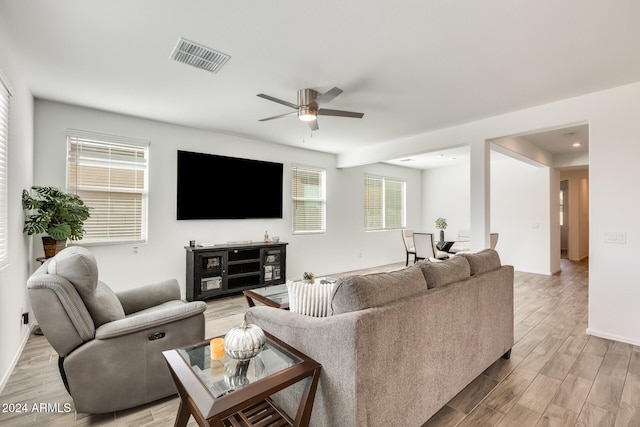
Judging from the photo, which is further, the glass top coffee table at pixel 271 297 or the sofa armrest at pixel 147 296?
the glass top coffee table at pixel 271 297

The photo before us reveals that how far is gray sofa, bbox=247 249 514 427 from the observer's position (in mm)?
1369

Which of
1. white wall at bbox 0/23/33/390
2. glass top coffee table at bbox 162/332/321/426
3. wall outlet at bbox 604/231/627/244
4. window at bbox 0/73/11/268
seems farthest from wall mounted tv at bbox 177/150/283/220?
wall outlet at bbox 604/231/627/244

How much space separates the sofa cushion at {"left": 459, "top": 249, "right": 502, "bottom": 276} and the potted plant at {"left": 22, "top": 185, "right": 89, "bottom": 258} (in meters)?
3.81

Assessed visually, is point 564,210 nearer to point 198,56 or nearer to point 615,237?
point 615,237

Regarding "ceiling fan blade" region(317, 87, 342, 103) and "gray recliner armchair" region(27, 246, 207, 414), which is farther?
"ceiling fan blade" region(317, 87, 342, 103)

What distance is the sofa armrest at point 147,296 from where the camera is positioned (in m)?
2.56

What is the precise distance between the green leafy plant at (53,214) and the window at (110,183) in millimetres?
532

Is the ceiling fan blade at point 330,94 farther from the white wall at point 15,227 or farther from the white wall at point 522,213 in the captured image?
the white wall at point 522,213

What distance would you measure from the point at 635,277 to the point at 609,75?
77.9 inches

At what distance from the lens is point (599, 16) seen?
1.96 m

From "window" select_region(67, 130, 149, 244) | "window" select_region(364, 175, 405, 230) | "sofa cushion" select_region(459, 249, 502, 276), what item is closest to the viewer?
"sofa cushion" select_region(459, 249, 502, 276)

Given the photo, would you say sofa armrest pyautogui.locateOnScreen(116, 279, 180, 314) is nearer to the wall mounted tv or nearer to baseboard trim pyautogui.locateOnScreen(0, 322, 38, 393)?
baseboard trim pyautogui.locateOnScreen(0, 322, 38, 393)

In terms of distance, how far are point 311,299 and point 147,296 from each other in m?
1.70

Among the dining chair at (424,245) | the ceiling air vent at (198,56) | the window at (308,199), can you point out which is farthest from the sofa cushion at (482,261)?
the window at (308,199)
